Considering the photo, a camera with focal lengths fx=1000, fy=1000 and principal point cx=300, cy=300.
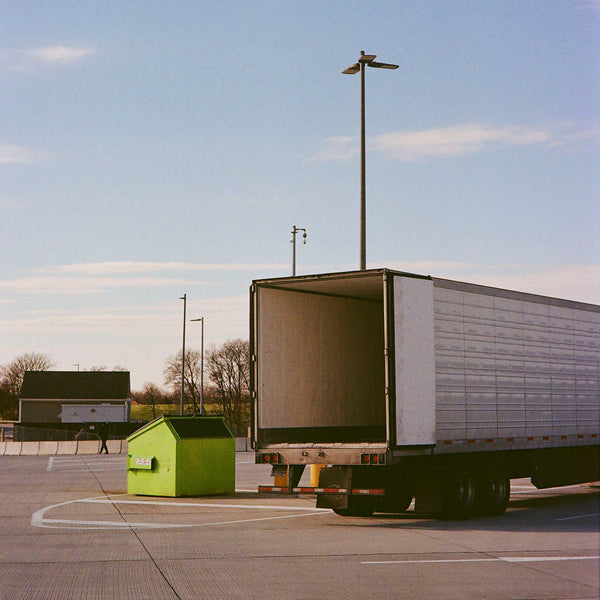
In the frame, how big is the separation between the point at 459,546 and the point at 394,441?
2.08m

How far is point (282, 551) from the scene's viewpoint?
12.5 metres

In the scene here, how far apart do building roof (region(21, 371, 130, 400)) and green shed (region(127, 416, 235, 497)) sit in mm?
84881

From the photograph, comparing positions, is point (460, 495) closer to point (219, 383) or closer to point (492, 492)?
point (492, 492)

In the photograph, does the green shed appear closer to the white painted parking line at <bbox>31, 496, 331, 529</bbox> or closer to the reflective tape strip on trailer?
the white painted parking line at <bbox>31, 496, 331, 529</bbox>

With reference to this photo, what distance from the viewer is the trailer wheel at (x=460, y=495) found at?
1565 centimetres

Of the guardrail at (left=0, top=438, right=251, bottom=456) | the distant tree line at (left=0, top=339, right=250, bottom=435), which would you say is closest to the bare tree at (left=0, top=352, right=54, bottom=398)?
the distant tree line at (left=0, top=339, right=250, bottom=435)

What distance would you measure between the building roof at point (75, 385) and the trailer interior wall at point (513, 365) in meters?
89.5

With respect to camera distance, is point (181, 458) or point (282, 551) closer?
point (282, 551)

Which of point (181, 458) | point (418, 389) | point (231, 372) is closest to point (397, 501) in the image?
point (418, 389)

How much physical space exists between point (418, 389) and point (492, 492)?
9.63 feet

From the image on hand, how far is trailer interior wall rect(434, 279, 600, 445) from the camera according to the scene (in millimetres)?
15508

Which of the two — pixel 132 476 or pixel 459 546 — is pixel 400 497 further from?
pixel 132 476

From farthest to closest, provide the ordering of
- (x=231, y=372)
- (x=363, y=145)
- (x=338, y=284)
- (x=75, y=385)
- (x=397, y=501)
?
(x=231, y=372) → (x=75, y=385) → (x=363, y=145) → (x=397, y=501) → (x=338, y=284)

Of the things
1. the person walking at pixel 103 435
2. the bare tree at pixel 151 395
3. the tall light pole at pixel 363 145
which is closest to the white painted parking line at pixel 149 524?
the tall light pole at pixel 363 145
